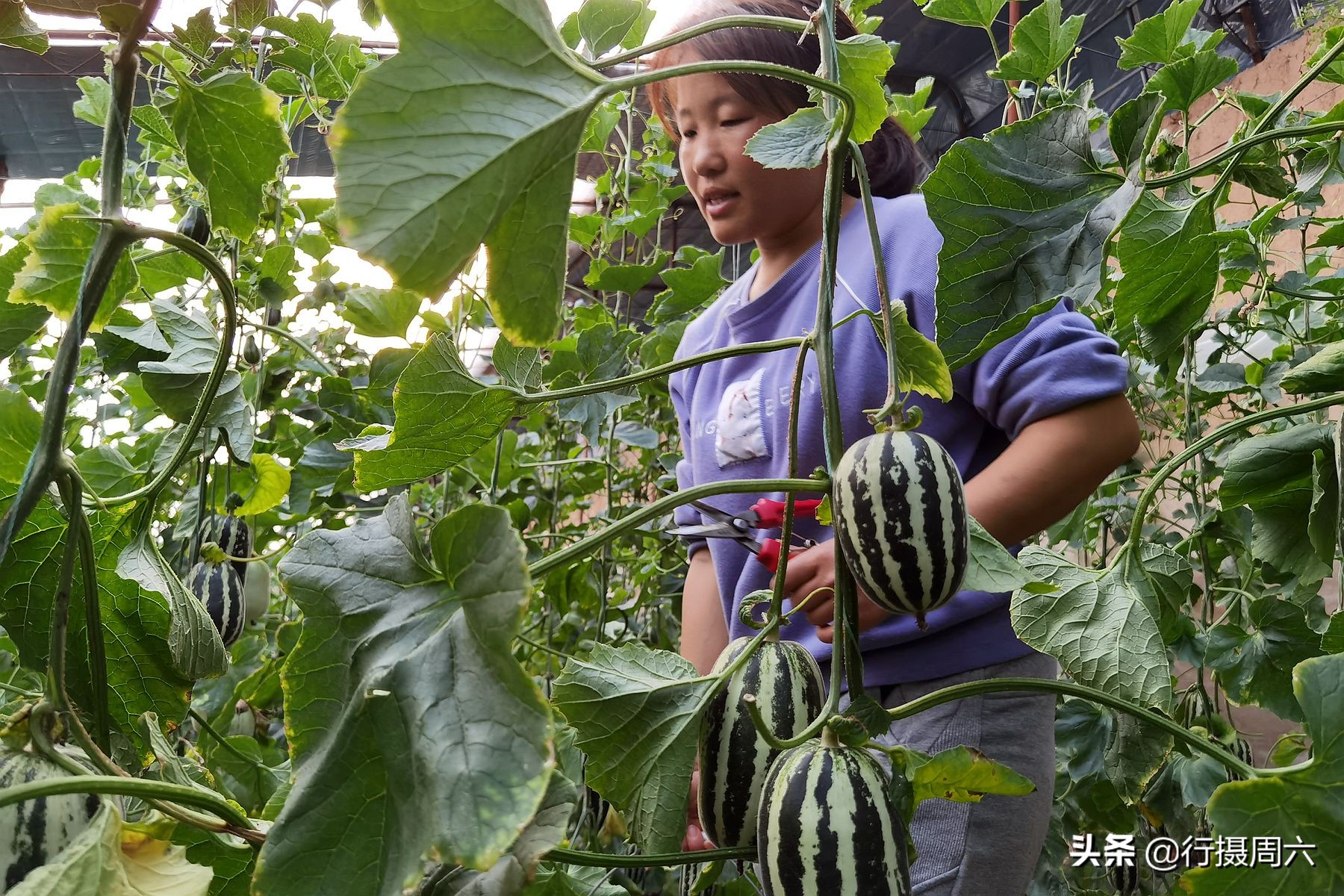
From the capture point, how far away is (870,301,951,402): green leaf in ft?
1.72

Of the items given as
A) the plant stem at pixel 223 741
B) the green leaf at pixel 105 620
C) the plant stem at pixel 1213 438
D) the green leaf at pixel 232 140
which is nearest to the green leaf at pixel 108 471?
the plant stem at pixel 223 741

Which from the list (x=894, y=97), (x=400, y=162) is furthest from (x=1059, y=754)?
(x=400, y=162)

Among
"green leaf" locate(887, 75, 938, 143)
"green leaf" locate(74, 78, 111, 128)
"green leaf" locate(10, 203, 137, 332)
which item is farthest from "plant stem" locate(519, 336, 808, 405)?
"green leaf" locate(74, 78, 111, 128)

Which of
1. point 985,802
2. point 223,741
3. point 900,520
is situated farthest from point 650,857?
point 985,802

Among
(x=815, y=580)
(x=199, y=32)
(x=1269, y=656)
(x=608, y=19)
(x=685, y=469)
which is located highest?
(x=608, y=19)

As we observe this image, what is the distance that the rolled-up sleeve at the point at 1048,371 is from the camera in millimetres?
867

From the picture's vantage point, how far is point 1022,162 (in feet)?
1.80

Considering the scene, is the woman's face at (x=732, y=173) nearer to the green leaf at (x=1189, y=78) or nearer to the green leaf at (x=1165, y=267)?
the green leaf at (x=1189, y=78)

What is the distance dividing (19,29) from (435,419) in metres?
0.26

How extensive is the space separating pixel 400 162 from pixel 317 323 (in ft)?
5.20

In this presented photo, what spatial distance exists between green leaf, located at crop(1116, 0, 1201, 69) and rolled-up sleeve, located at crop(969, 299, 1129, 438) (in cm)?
31

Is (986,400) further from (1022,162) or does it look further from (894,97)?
(894,97)

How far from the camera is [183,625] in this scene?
0.49 m

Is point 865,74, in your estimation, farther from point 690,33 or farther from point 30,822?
point 30,822
